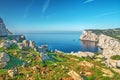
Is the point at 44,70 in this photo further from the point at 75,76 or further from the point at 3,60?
the point at 3,60

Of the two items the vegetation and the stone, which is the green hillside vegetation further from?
the stone

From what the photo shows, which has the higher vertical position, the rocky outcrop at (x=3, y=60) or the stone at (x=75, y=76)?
the rocky outcrop at (x=3, y=60)

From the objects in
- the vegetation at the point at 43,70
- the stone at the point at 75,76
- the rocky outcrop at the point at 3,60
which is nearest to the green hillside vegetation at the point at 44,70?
the vegetation at the point at 43,70

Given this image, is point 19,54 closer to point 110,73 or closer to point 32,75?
point 32,75

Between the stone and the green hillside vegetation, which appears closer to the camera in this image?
the stone

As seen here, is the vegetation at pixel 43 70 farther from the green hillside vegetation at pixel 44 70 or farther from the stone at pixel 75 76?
the stone at pixel 75 76

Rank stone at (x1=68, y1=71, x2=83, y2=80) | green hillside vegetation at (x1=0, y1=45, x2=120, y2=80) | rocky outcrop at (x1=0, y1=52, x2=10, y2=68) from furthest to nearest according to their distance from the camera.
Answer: rocky outcrop at (x1=0, y1=52, x2=10, y2=68)
green hillside vegetation at (x1=0, y1=45, x2=120, y2=80)
stone at (x1=68, y1=71, x2=83, y2=80)

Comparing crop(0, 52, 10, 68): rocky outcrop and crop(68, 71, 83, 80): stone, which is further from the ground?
crop(0, 52, 10, 68): rocky outcrop

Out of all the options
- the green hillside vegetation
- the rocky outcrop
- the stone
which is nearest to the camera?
the stone

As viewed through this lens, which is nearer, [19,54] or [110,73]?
[110,73]

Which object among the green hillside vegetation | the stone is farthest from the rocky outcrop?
the stone

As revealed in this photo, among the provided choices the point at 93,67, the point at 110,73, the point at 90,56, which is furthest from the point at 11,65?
the point at 90,56
